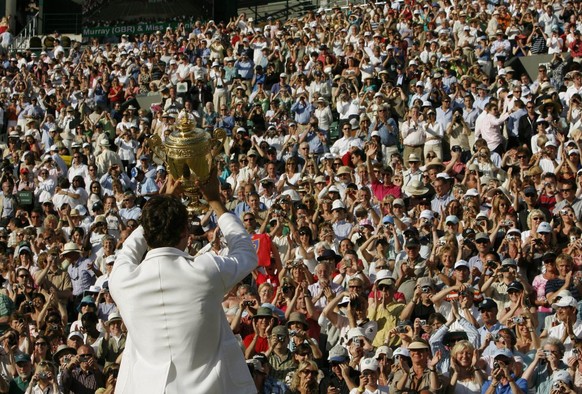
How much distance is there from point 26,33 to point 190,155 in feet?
90.5

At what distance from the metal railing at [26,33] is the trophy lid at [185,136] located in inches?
997

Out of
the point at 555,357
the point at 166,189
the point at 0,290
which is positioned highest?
the point at 166,189

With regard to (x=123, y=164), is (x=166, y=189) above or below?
above

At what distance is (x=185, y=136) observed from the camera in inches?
274

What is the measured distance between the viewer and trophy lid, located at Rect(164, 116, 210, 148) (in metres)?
6.86

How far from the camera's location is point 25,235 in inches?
662

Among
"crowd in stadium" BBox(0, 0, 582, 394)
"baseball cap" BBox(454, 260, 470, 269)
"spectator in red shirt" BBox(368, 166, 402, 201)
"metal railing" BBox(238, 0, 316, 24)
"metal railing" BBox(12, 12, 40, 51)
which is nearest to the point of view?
"crowd in stadium" BBox(0, 0, 582, 394)

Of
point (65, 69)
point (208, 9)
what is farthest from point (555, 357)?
point (208, 9)

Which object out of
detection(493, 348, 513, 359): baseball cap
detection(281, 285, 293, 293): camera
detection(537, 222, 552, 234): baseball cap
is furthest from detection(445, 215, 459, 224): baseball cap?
detection(493, 348, 513, 359): baseball cap

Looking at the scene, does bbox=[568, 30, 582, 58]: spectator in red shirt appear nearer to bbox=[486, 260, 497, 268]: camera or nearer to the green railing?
bbox=[486, 260, 497, 268]: camera

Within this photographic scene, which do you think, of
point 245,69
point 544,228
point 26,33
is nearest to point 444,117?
point 544,228

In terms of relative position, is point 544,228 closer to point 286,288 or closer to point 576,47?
point 286,288

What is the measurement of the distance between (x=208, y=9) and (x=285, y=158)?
44.9 feet

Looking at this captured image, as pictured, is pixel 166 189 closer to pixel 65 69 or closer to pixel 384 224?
pixel 384 224
